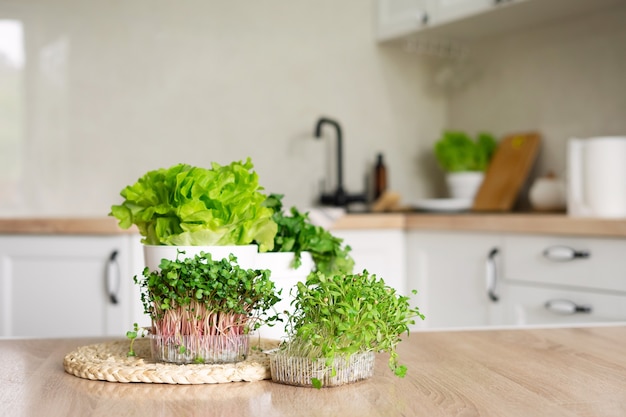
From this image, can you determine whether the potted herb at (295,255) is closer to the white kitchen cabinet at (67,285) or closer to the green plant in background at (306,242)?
the green plant in background at (306,242)

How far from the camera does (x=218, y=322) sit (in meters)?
0.81

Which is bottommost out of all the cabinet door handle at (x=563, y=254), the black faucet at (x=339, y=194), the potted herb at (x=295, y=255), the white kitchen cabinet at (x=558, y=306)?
the white kitchen cabinet at (x=558, y=306)

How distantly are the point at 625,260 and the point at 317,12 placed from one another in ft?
5.99

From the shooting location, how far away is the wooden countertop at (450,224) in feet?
7.37

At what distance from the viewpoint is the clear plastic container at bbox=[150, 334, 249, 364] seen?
0.82m

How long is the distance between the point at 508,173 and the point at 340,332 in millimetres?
2575

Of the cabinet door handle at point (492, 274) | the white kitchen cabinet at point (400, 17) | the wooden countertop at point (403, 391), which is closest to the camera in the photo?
the wooden countertop at point (403, 391)

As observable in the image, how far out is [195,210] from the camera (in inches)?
32.5

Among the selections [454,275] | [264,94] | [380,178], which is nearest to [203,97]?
[264,94]

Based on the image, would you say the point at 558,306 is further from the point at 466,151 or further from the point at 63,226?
the point at 63,226

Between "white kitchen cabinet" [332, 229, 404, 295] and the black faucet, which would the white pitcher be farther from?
the black faucet

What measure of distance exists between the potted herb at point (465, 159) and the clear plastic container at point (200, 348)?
2.56 m

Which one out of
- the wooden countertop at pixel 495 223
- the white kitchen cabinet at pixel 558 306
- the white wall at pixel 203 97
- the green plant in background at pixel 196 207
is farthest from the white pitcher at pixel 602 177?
the green plant in background at pixel 196 207

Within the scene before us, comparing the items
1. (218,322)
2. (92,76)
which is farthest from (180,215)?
(92,76)
